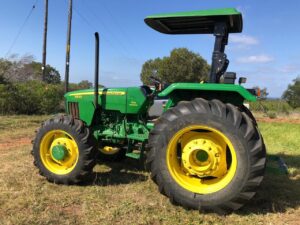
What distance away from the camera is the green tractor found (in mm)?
4227

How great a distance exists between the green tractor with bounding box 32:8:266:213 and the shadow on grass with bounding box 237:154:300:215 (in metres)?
0.47

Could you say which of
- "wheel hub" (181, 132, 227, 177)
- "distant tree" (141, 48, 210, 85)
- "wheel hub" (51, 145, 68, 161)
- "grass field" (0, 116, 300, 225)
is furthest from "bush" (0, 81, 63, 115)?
"distant tree" (141, 48, 210, 85)

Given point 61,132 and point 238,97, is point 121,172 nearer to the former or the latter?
point 61,132

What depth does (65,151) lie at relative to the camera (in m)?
5.45

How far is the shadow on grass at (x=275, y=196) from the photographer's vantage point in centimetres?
450

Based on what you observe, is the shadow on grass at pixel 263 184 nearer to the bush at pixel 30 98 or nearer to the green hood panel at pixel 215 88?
the green hood panel at pixel 215 88

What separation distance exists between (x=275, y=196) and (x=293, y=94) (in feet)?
109

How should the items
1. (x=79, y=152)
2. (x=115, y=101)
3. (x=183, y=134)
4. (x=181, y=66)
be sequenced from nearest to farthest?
(x=183, y=134), (x=79, y=152), (x=115, y=101), (x=181, y=66)

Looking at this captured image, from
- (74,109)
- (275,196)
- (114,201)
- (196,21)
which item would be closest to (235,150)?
(275,196)

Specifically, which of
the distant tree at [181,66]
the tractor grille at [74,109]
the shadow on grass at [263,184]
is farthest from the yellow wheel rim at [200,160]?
the distant tree at [181,66]

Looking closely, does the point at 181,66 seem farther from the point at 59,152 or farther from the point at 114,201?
the point at 114,201

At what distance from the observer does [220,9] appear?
15.4ft

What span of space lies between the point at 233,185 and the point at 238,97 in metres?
1.28

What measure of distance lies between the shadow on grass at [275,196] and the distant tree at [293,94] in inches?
1172
